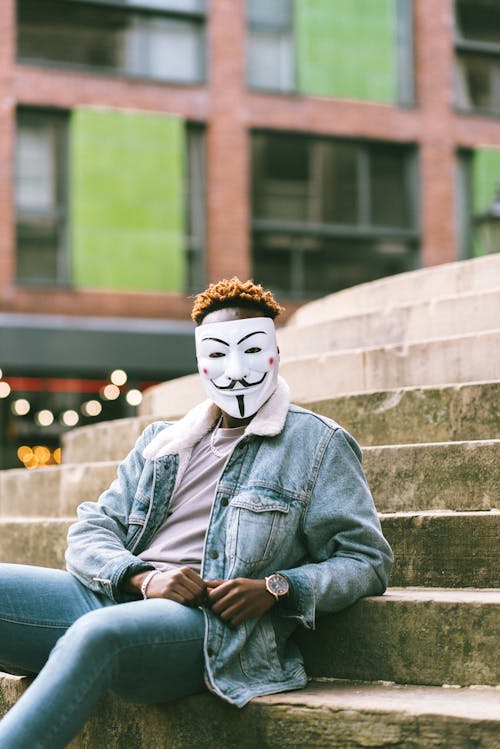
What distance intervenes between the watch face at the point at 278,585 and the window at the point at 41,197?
1193 centimetres

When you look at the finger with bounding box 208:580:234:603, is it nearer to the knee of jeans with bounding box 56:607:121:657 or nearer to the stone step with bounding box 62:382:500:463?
the knee of jeans with bounding box 56:607:121:657

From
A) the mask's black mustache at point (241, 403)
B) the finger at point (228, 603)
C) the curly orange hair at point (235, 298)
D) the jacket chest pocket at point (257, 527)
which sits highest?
the curly orange hair at point (235, 298)

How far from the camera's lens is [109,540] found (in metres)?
3.62

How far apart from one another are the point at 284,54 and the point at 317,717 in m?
14.0

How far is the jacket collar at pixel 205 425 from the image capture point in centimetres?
363

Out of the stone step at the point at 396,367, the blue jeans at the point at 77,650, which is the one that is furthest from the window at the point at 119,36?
the blue jeans at the point at 77,650

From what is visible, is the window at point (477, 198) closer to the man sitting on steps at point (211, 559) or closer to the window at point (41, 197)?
the window at point (41, 197)

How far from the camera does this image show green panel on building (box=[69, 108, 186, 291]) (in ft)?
49.0

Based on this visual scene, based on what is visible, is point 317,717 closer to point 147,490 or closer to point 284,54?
point 147,490

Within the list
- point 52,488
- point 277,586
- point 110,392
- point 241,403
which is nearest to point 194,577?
point 277,586

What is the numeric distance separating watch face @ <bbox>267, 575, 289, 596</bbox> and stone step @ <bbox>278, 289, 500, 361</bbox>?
2.71 meters

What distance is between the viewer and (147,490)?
3.73 meters

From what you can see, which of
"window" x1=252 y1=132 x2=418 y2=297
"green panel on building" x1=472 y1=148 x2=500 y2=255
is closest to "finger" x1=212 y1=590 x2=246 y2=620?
"window" x1=252 y1=132 x2=418 y2=297

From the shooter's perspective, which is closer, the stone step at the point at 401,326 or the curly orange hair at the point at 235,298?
the curly orange hair at the point at 235,298
